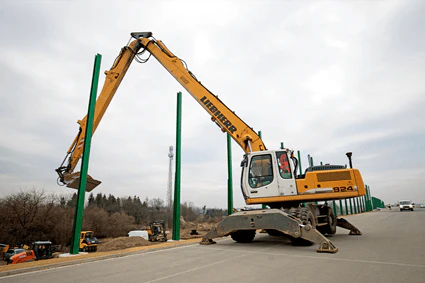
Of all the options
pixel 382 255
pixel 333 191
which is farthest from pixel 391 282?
pixel 333 191

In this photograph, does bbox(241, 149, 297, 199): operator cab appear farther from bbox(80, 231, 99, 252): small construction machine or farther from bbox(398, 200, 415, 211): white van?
bbox(398, 200, 415, 211): white van

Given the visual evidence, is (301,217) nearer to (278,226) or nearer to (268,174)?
(278,226)

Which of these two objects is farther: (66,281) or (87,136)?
(87,136)

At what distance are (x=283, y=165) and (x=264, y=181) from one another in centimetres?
82

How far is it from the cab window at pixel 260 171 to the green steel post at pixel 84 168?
524cm

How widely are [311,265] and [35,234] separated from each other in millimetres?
29272

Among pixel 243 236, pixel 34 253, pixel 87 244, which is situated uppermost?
pixel 243 236

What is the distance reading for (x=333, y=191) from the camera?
28.2 feet

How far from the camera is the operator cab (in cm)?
857

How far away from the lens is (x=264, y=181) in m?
8.74

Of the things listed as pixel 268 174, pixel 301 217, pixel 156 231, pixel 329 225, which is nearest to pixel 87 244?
pixel 156 231

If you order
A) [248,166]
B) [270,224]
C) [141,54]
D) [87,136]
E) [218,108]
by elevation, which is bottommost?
[270,224]

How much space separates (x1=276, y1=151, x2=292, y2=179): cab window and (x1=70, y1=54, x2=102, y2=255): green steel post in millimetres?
6093

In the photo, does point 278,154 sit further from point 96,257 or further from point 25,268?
point 25,268
